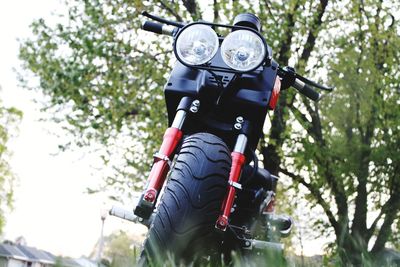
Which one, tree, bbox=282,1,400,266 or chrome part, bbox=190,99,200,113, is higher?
tree, bbox=282,1,400,266

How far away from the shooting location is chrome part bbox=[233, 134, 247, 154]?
3488mm

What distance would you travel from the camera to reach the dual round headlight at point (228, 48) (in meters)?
3.47

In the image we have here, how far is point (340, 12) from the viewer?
13.8 metres

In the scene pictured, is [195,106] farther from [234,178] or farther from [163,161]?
[234,178]

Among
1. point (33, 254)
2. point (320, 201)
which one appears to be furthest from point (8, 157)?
point (320, 201)

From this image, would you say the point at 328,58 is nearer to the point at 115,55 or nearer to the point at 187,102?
the point at 115,55

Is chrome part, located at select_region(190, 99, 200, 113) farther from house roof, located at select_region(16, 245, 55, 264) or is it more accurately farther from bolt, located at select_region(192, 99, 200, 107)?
house roof, located at select_region(16, 245, 55, 264)

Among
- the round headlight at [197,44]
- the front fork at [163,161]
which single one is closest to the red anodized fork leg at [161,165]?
the front fork at [163,161]

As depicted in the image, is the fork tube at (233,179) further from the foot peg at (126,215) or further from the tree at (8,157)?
the tree at (8,157)

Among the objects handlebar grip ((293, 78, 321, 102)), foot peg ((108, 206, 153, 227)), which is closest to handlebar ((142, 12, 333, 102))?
handlebar grip ((293, 78, 321, 102))

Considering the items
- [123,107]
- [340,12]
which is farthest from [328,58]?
[123,107]

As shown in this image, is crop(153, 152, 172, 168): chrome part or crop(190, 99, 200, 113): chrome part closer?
crop(153, 152, 172, 168): chrome part

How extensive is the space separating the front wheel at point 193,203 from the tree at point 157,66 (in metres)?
8.68

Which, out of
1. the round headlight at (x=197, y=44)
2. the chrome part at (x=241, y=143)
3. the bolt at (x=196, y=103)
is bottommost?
the chrome part at (x=241, y=143)
